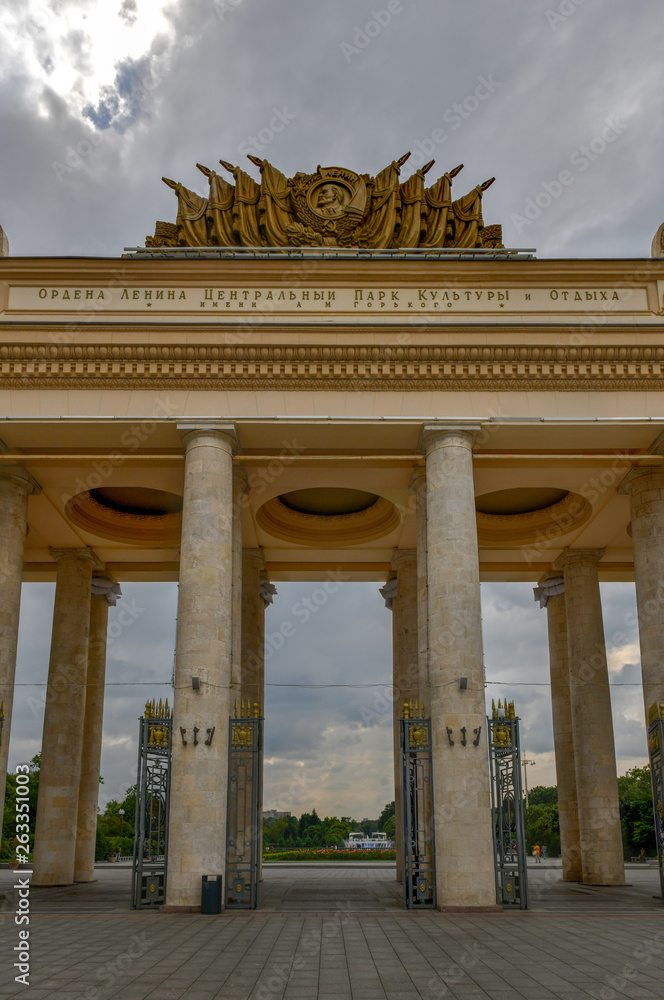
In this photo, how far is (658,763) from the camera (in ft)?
A: 63.5

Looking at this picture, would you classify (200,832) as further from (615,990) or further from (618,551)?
(618,551)

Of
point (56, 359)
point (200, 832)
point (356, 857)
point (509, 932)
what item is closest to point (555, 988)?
point (509, 932)

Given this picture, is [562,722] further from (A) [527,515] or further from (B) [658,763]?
(B) [658,763]

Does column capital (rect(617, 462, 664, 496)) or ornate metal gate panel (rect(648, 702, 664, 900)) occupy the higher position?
column capital (rect(617, 462, 664, 496))

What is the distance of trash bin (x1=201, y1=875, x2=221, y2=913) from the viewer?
650 inches

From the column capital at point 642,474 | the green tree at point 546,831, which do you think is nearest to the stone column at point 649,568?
the column capital at point 642,474

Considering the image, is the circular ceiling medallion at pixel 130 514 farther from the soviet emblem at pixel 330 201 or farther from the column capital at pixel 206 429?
the soviet emblem at pixel 330 201

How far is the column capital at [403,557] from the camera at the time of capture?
27206mm

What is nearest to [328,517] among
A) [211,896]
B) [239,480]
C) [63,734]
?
[239,480]

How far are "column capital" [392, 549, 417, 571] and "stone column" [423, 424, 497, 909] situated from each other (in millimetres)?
7515

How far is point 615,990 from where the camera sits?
9.58 m

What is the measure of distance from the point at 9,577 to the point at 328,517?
436 inches

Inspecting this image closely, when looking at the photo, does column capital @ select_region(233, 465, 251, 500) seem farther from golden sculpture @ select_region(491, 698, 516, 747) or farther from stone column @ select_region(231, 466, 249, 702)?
golden sculpture @ select_region(491, 698, 516, 747)

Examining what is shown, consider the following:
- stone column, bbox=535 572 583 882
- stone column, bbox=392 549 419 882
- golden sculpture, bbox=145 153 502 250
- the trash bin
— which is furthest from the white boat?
golden sculpture, bbox=145 153 502 250
